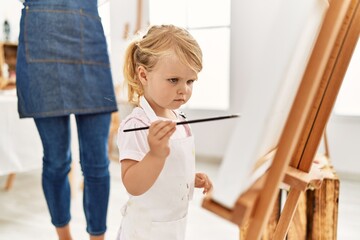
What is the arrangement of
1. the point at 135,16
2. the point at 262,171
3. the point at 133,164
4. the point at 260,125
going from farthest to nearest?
1. the point at 135,16
2. the point at 133,164
3. the point at 262,171
4. the point at 260,125

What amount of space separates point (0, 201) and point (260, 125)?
6.77 feet

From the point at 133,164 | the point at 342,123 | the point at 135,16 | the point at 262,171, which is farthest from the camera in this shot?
the point at 135,16

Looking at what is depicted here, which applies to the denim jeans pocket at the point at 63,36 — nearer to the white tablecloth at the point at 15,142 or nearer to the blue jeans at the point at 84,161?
the blue jeans at the point at 84,161

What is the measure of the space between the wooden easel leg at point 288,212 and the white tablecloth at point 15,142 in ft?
4.72

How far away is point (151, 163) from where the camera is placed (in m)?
0.69

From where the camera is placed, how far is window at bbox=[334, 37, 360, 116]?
252cm

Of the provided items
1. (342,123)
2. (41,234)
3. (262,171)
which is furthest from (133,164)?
(342,123)

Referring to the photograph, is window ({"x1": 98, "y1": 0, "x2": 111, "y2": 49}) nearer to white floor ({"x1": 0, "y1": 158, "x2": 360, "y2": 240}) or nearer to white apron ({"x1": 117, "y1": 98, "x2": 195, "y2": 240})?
white apron ({"x1": 117, "y1": 98, "x2": 195, "y2": 240})

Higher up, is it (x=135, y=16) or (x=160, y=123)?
(x=160, y=123)

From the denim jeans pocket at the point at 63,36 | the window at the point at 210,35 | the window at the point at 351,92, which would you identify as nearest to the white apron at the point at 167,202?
the denim jeans pocket at the point at 63,36

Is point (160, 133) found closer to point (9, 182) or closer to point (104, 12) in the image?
point (104, 12)

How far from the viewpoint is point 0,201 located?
210 cm

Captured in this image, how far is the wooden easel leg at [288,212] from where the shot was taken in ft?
2.65

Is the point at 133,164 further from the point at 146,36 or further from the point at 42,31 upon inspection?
the point at 42,31
